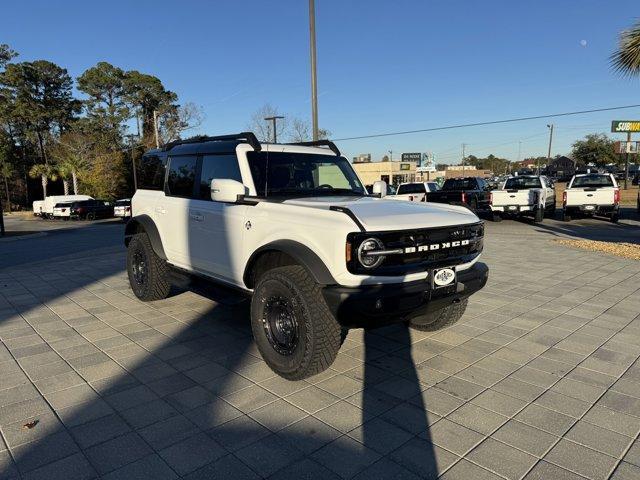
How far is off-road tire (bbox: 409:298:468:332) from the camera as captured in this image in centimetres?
467

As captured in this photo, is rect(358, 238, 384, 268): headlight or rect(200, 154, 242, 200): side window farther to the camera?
rect(200, 154, 242, 200): side window

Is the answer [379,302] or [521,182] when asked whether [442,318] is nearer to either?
[379,302]

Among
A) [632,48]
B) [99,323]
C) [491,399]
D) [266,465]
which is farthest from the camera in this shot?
[632,48]

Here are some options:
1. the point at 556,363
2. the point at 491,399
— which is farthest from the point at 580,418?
the point at 556,363

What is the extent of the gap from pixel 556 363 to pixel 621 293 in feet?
10.9

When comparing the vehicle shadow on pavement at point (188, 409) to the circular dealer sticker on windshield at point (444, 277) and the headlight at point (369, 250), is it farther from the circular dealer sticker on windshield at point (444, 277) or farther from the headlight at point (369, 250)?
the headlight at point (369, 250)

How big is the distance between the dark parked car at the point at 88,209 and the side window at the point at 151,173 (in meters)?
29.7

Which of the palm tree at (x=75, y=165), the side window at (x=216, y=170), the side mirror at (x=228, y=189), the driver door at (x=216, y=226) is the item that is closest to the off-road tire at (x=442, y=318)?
the driver door at (x=216, y=226)

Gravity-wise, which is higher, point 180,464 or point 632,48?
point 632,48

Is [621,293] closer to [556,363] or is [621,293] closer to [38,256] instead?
[556,363]

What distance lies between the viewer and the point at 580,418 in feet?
10.3

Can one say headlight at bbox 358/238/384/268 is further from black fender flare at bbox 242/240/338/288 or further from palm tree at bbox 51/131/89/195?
palm tree at bbox 51/131/89/195

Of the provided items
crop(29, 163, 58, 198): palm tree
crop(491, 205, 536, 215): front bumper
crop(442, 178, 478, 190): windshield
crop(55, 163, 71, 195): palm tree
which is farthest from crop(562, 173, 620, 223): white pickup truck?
crop(29, 163, 58, 198): palm tree

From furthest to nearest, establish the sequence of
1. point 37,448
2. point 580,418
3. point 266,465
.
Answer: point 580,418 → point 37,448 → point 266,465
